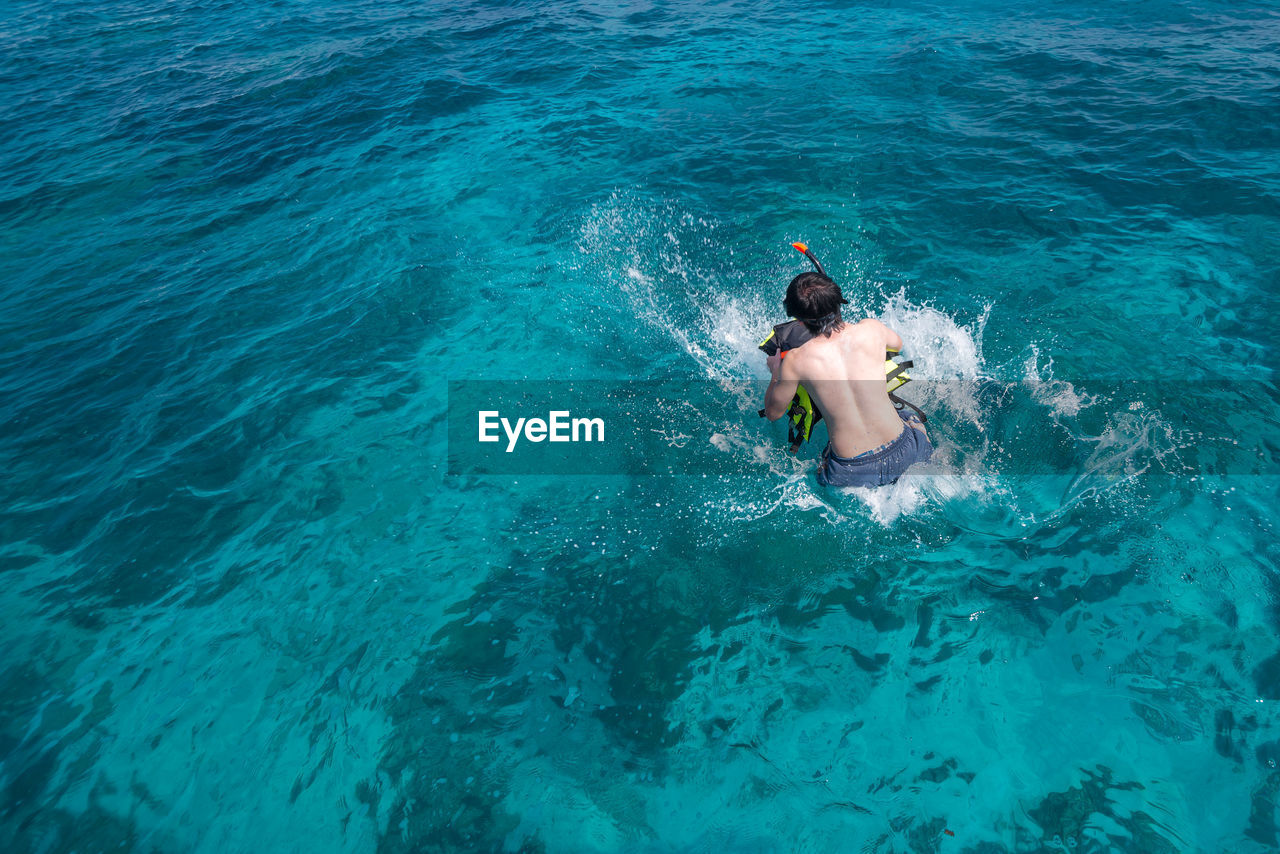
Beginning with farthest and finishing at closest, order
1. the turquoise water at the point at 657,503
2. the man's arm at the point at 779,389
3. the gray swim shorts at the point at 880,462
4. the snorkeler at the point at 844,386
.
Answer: the gray swim shorts at the point at 880,462, the man's arm at the point at 779,389, the snorkeler at the point at 844,386, the turquoise water at the point at 657,503

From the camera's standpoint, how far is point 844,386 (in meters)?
4.93

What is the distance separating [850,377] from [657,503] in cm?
239

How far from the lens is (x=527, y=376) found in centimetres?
820

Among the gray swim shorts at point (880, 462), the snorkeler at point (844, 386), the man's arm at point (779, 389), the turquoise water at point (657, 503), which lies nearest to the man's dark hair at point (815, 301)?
the snorkeler at point (844, 386)

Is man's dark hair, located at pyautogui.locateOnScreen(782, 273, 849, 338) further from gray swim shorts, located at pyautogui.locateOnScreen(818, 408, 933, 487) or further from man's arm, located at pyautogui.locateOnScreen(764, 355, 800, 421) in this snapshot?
gray swim shorts, located at pyautogui.locateOnScreen(818, 408, 933, 487)

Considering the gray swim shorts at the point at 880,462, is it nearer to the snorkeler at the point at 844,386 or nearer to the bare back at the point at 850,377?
the snorkeler at the point at 844,386

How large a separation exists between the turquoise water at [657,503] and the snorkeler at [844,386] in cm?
74

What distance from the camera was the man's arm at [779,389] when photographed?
505 cm

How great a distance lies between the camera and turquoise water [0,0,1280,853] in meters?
4.69

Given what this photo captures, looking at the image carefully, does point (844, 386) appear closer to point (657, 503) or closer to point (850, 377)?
point (850, 377)

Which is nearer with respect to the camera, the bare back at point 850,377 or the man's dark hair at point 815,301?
the man's dark hair at point 815,301

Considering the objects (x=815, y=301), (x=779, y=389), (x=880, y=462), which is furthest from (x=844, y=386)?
(x=880, y=462)

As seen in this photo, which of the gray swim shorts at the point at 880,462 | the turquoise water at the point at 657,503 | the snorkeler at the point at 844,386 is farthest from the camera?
the gray swim shorts at the point at 880,462

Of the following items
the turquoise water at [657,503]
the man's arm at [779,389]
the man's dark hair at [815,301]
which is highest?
the man's dark hair at [815,301]
